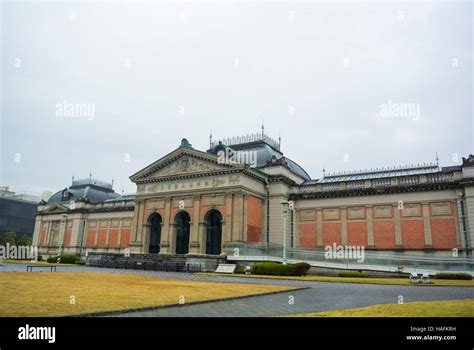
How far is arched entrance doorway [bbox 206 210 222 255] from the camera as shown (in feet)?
138

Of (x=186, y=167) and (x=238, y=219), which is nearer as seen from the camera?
(x=238, y=219)

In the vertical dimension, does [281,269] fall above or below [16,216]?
below

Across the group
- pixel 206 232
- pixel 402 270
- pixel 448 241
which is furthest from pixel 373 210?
pixel 206 232

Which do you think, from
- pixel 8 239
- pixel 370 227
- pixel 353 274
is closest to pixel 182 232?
pixel 370 227

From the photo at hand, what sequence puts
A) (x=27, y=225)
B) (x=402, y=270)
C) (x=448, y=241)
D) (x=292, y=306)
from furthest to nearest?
1. (x=27, y=225)
2. (x=448, y=241)
3. (x=402, y=270)
4. (x=292, y=306)

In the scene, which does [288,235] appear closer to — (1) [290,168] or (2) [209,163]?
(1) [290,168]

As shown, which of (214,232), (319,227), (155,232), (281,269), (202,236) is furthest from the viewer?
(155,232)

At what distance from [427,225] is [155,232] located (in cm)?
3111

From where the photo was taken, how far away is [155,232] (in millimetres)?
47250

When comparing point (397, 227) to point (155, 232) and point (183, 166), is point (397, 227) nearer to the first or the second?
point (183, 166)

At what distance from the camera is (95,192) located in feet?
227

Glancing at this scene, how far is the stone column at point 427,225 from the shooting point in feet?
118

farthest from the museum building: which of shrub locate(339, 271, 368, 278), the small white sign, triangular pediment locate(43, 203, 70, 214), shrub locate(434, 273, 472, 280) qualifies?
triangular pediment locate(43, 203, 70, 214)
